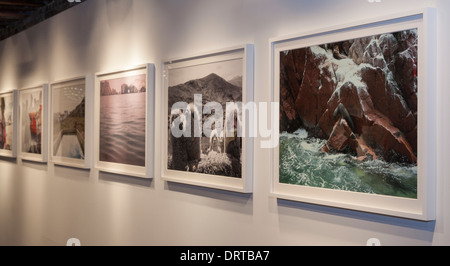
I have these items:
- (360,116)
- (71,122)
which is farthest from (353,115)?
(71,122)

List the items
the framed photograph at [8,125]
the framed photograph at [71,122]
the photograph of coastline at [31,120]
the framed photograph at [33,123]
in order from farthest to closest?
the framed photograph at [8,125]
the photograph of coastline at [31,120]
the framed photograph at [33,123]
the framed photograph at [71,122]

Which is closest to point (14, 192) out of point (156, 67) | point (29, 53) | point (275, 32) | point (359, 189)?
point (29, 53)

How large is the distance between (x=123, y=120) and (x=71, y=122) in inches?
43.5

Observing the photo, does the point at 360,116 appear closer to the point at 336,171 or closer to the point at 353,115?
the point at 353,115

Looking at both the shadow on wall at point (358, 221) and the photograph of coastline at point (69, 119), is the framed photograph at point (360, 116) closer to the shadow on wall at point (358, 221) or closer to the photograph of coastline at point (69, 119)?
the shadow on wall at point (358, 221)

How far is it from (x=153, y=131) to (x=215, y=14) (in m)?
1.14

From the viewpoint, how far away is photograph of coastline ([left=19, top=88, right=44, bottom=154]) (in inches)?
228

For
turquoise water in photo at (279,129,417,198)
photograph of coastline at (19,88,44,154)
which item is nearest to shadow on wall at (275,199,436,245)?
turquoise water in photo at (279,129,417,198)

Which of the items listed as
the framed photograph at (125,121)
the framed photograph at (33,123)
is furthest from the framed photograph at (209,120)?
the framed photograph at (33,123)

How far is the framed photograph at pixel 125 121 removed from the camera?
3.90 metres

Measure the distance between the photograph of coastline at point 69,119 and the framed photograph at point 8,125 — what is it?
4.53 feet

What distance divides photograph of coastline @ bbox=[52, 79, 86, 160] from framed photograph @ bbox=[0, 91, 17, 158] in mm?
1380

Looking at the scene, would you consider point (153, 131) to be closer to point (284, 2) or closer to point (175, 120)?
point (175, 120)

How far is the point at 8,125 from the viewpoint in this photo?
21.9ft
